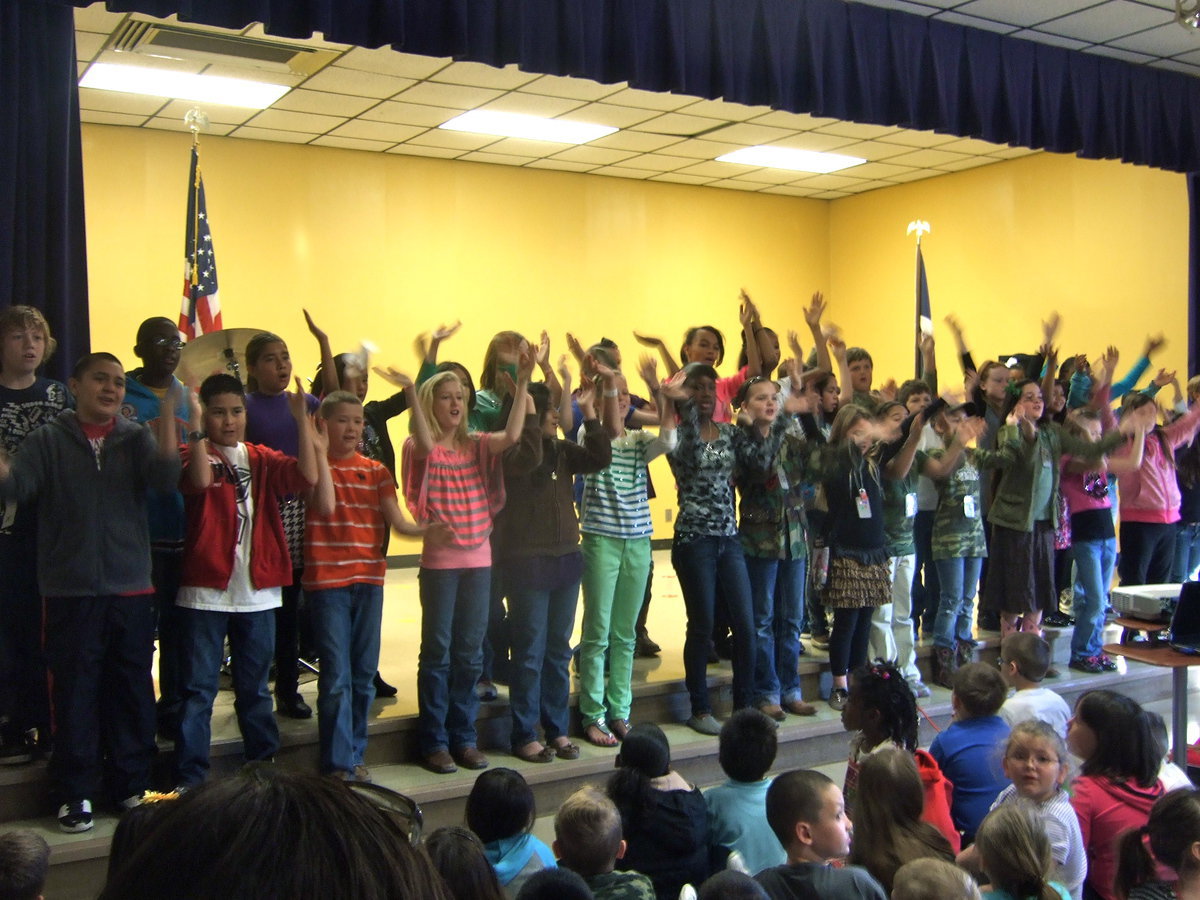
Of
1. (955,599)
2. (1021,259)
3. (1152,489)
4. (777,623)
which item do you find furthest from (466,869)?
(1021,259)

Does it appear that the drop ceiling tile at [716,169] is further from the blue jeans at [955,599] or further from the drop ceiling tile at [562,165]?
the blue jeans at [955,599]

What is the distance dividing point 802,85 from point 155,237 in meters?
4.13

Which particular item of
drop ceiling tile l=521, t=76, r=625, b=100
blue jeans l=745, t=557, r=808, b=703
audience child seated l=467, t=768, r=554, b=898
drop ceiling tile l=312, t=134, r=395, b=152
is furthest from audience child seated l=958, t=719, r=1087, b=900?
drop ceiling tile l=312, t=134, r=395, b=152

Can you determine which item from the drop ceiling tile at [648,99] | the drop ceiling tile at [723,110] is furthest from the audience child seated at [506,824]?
the drop ceiling tile at [723,110]

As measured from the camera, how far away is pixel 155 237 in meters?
7.11

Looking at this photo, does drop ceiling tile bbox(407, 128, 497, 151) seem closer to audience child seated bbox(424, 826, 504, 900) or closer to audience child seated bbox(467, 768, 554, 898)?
audience child seated bbox(467, 768, 554, 898)

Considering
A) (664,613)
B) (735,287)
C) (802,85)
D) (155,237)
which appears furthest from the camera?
(735,287)

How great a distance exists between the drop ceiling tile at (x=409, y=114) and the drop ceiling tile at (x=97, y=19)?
167 cm

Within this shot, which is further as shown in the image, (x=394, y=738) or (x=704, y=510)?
(x=704, y=510)

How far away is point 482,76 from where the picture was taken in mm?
6203

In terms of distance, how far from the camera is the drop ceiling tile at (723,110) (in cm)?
677

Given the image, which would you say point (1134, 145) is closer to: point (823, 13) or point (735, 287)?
point (823, 13)

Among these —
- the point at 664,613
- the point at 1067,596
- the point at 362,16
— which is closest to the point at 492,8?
the point at 362,16

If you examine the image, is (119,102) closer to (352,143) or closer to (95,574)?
(352,143)
